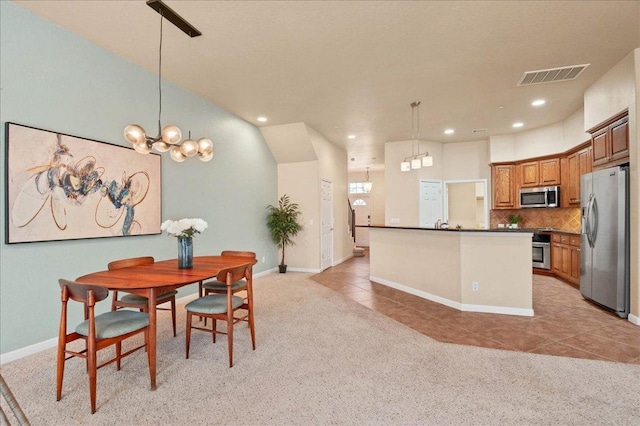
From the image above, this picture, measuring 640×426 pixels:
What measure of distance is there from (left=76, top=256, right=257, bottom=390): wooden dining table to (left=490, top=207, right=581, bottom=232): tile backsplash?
6.57 metres

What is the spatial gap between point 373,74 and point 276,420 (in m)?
3.92

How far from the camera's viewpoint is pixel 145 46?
339 centimetres

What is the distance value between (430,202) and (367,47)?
193 inches

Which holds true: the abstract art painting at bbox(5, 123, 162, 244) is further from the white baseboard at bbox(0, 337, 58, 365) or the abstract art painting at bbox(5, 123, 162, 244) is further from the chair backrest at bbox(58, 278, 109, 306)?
the chair backrest at bbox(58, 278, 109, 306)

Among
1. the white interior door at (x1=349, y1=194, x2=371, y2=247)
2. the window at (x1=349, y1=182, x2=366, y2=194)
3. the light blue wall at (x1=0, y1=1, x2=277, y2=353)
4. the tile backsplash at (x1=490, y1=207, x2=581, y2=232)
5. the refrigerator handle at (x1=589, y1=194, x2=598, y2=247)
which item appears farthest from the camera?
the window at (x1=349, y1=182, x2=366, y2=194)

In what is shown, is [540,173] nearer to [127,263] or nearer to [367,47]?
[367,47]

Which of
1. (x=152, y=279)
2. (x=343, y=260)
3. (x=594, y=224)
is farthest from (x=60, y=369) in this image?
(x=343, y=260)

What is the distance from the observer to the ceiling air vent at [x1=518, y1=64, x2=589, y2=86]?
3.88 metres

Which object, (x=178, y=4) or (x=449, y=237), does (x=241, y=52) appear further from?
(x=449, y=237)

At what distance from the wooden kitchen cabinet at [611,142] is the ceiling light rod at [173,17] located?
16.6 ft

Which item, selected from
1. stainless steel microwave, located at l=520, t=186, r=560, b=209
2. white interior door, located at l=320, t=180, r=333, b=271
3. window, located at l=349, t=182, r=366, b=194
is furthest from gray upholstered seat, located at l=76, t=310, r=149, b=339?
window, located at l=349, t=182, r=366, b=194

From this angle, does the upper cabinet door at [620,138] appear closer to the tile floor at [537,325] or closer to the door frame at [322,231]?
the tile floor at [537,325]

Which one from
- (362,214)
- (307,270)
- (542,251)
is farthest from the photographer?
(362,214)

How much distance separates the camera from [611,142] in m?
3.96
